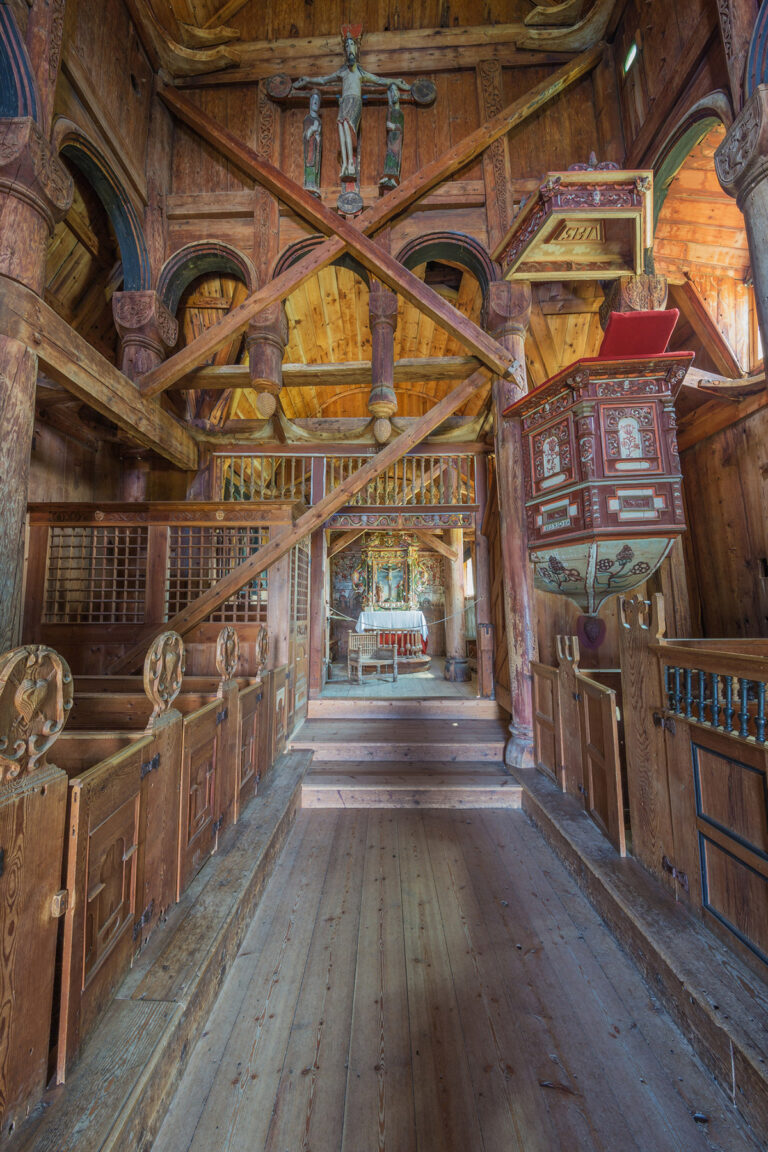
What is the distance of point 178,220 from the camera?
14.6ft

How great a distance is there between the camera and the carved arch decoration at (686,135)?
276cm

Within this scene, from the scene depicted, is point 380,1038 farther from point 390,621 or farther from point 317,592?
point 390,621

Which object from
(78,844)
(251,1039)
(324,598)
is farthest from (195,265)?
(251,1039)

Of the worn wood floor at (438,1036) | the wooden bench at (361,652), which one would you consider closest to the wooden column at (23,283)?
the worn wood floor at (438,1036)

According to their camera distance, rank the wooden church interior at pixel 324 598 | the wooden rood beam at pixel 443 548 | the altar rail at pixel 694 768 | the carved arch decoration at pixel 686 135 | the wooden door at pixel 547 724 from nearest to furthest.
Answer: the wooden church interior at pixel 324 598
the altar rail at pixel 694 768
the carved arch decoration at pixel 686 135
the wooden door at pixel 547 724
the wooden rood beam at pixel 443 548

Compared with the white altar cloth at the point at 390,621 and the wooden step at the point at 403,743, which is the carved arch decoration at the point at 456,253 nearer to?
the wooden step at the point at 403,743

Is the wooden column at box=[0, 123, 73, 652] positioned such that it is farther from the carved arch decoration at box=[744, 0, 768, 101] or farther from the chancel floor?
the carved arch decoration at box=[744, 0, 768, 101]

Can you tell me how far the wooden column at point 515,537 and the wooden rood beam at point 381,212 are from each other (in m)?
1.15

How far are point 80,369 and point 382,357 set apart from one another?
92.5 inches

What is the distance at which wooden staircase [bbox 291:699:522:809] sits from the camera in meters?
3.31

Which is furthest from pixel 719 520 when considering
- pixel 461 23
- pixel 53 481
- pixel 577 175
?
pixel 53 481

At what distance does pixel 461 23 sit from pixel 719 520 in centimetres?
586

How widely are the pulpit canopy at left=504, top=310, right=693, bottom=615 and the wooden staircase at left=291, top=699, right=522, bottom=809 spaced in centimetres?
173

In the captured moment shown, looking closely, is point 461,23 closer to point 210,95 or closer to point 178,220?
point 210,95
